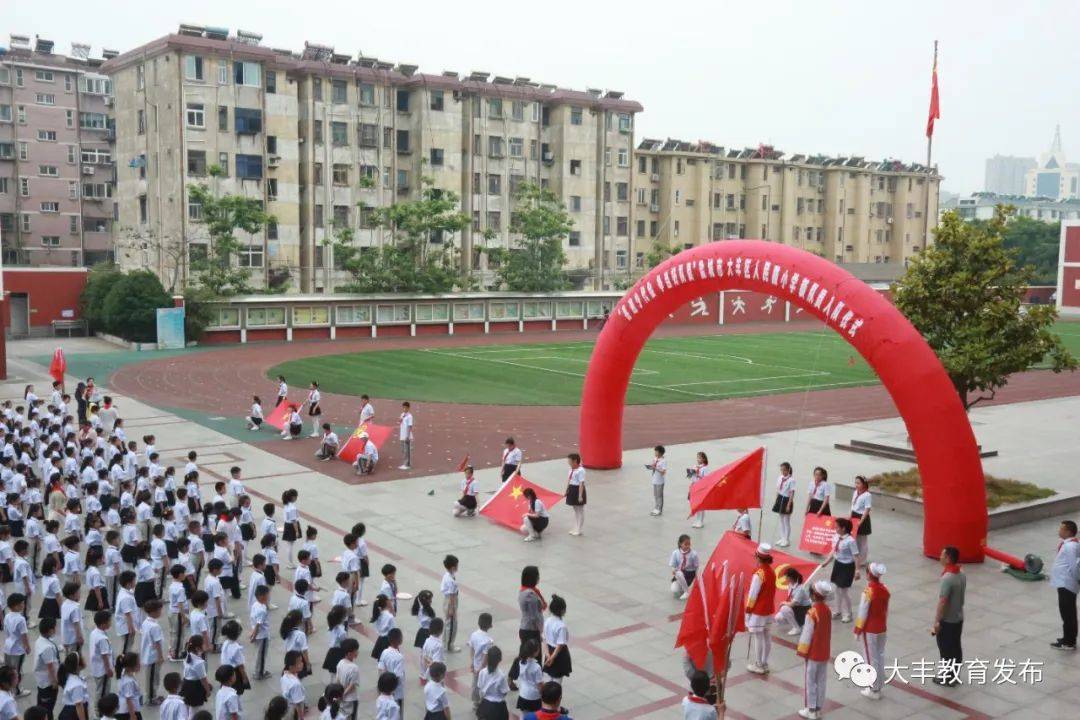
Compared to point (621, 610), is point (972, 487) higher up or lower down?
higher up

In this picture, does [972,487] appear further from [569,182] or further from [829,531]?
[569,182]

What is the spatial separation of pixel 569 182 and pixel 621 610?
5931 cm

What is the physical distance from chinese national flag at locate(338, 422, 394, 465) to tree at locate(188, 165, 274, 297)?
2874 cm

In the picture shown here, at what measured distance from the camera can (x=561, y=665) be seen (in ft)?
35.0

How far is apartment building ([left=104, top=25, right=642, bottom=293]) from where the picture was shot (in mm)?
54062

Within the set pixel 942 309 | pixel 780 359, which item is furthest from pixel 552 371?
pixel 942 309

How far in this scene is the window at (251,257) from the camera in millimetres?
56697

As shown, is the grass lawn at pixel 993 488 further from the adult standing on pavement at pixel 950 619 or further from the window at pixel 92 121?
the window at pixel 92 121

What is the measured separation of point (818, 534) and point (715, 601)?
18.0 feet

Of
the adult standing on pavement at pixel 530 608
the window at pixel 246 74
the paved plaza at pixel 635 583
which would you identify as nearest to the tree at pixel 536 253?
the window at pixel 246 74

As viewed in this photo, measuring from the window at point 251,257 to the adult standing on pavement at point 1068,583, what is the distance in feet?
165

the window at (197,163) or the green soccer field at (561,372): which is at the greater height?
the window at (197,163)

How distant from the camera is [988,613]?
1374 centimetres

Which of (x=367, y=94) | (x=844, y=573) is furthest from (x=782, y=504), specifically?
(x=367, y=94)
